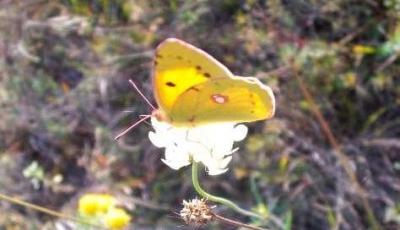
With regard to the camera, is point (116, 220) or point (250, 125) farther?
point (250, 125)

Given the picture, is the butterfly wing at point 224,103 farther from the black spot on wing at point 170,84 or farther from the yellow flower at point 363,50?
the yellow flower at point 363,50

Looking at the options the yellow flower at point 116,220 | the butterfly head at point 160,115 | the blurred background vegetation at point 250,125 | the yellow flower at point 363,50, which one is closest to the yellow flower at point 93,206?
the yellow flower at point 116,220

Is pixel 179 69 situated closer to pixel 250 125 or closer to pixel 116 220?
pixel 116 220

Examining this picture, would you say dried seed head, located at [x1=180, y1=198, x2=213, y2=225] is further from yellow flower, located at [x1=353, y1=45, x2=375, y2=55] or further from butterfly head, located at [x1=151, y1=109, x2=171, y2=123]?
yellow flower, located at [x1=353, y1=45, x2=375, y2=55]

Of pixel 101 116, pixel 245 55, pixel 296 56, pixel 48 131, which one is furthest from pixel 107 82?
pixel 296 56

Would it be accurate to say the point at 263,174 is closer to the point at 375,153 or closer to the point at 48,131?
the point at 375,153

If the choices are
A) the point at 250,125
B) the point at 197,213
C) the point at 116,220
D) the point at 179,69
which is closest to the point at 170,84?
the point at 179,69
